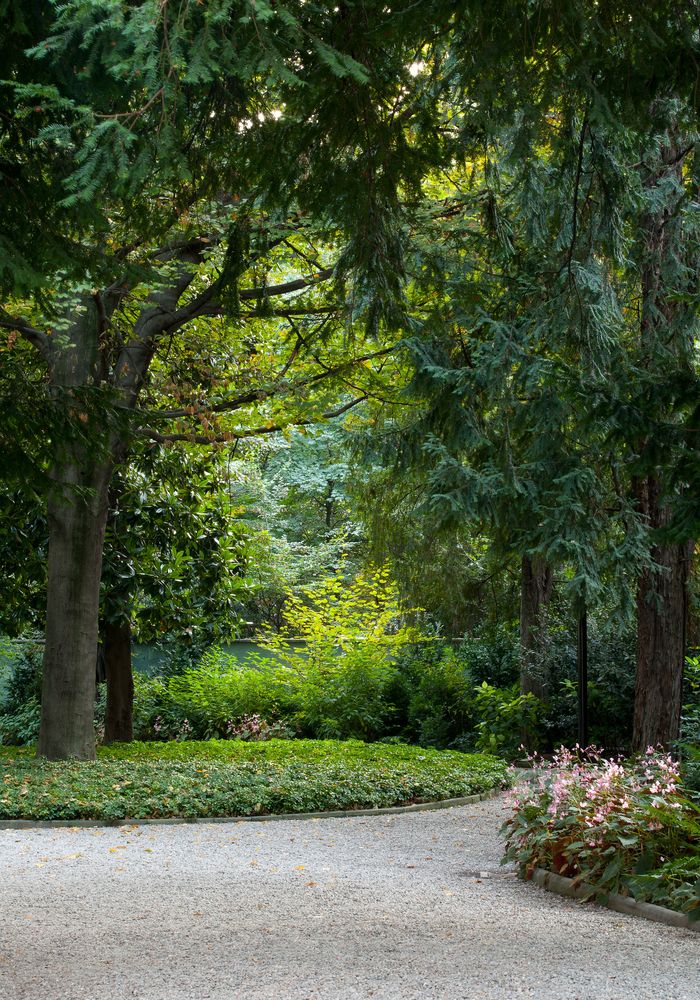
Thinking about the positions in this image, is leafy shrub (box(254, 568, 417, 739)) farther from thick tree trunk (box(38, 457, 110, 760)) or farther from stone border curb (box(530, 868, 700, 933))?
stone border curb (box(530, 868, 700, 933))

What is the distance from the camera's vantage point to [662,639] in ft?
34.9

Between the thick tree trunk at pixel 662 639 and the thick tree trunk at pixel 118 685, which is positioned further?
the thick tree trunk at pixel 118 685

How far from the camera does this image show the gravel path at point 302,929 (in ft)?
13.8

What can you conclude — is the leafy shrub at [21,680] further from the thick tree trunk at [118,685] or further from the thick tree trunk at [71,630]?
the thick tree trunk at [71,630]

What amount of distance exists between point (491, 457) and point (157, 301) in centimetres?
443

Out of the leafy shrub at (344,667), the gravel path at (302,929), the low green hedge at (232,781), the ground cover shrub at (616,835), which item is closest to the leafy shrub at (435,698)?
the leafy shrub at (344,667)

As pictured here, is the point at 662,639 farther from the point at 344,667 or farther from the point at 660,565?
the point at 344,667

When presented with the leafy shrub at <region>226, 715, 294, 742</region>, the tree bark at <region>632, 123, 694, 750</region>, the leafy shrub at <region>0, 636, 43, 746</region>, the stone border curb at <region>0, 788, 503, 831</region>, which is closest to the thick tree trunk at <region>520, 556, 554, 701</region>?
the tree bark at <region>632, 123, 694, 750</region>

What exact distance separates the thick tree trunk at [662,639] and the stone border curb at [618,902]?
4.48 metres

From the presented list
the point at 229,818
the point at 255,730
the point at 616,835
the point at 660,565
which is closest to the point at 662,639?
the point at 660,565

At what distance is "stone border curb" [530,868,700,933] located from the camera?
5.38 meters

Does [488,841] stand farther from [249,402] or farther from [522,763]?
[249,402]

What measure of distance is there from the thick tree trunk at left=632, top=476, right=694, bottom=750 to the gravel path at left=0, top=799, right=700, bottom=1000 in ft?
10.9

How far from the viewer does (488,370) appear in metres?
9.88
